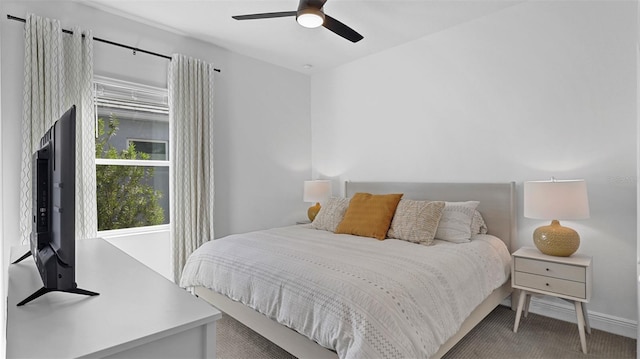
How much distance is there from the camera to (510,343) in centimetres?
229

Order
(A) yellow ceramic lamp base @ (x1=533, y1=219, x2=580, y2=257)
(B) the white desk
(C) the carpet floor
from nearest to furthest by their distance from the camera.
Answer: (B) the white desk < (C) the carpet floor < (A) yellow ceramic lamp base @ (x1=533, y1=219, x2=580, y2=257)

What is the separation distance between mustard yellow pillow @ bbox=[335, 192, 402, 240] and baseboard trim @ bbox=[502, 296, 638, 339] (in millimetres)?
1262

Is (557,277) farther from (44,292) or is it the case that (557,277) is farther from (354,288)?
(44,292)

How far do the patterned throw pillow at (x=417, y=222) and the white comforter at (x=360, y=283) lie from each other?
101 mm

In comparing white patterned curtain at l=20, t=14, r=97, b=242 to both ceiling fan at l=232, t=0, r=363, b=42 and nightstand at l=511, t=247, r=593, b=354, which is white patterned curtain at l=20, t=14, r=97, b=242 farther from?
nightstand at l=511, t=247, r=593, b=354

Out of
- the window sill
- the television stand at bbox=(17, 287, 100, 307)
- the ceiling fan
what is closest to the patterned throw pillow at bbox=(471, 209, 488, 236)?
the ceiling fan

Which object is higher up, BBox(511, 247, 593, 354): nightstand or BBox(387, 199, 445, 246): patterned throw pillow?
BBox(387, 199, 445, 246): patterned throw pillow

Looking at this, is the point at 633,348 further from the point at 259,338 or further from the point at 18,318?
the point at 18,318

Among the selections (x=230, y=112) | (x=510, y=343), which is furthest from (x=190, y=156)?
(x=510, y=343)

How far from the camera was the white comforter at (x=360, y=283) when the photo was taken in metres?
1.58

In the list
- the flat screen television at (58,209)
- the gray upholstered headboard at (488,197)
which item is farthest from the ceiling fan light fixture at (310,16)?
the gray upholstered headboard at (488,197)

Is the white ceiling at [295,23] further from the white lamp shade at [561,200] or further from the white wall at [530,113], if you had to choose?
the white lamp shade at [561,200]

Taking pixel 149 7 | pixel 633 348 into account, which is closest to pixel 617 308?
pixel 633 348

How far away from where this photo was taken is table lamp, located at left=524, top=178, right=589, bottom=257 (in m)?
2.25
